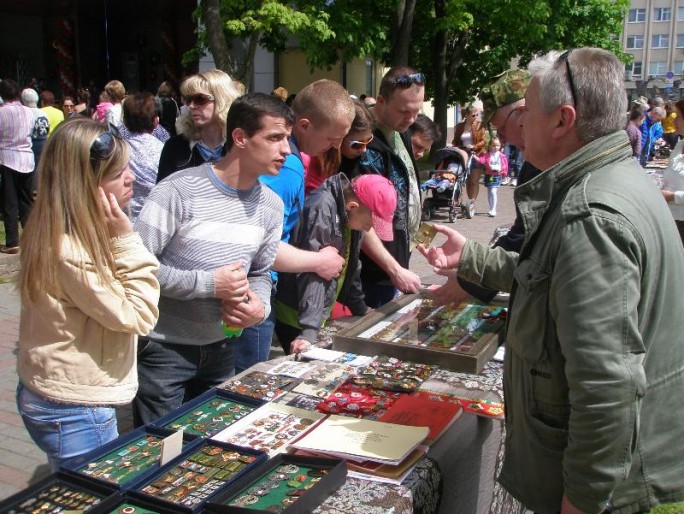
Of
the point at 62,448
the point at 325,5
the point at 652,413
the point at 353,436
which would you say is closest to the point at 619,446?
the point at 652,413

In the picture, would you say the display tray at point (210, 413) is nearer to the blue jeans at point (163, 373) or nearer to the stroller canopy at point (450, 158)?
the blue jeans at point (163, 373)

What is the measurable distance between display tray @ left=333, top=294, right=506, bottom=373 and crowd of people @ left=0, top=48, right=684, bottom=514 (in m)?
0.15

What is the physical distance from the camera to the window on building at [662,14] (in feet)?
219

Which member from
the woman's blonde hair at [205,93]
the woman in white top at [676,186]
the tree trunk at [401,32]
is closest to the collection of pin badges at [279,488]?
the woman's blonde hair at [205,93]

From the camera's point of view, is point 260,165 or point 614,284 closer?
point 614,284

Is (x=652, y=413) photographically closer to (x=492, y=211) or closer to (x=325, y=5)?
(x=492, y=211)

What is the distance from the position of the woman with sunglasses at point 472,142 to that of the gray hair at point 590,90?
10227mm

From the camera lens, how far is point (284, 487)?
1.67 metres

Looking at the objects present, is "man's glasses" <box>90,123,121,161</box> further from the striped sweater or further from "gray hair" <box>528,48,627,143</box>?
"gray hair" <box>528,48,627,143</box>

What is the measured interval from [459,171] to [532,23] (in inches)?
290

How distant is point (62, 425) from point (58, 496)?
39 centimetres

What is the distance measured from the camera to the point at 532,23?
655 inches

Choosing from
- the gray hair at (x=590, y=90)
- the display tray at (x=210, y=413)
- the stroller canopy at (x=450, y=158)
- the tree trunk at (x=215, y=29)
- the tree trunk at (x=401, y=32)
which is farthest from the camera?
the tree trunk at (x=401, y=32)

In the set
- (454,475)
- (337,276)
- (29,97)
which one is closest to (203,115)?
(337,276)
